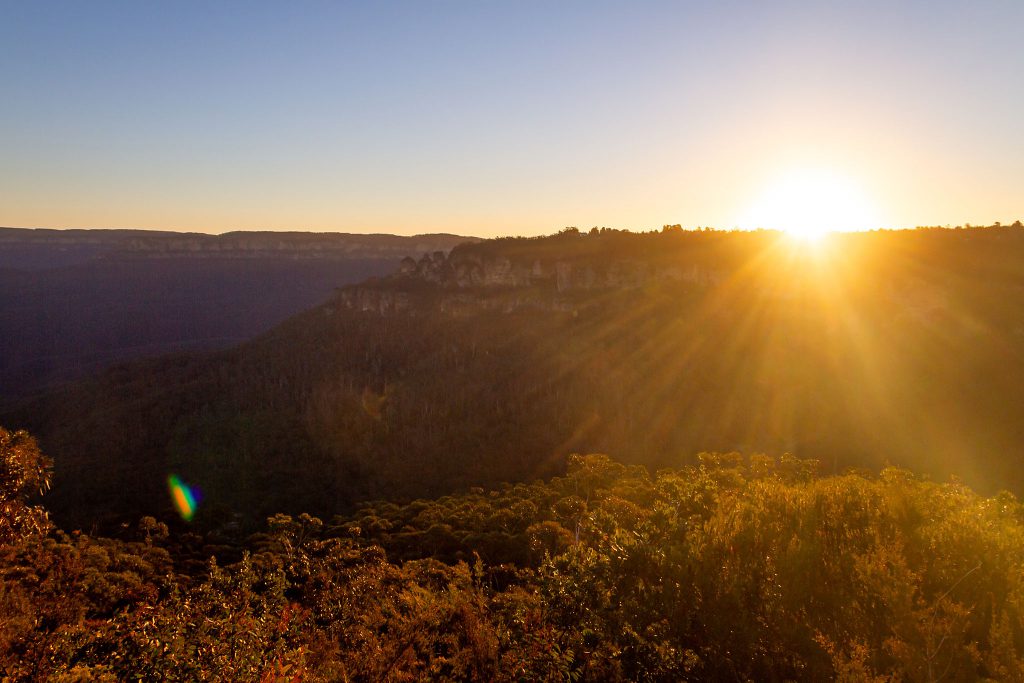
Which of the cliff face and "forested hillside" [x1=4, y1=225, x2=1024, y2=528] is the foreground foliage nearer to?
"forested hillside" [x1=4, y1=225, x2=1024, y2=528]

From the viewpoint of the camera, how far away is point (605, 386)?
68812mm

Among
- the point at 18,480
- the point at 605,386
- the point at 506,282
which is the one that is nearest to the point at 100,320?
the point at 506,282

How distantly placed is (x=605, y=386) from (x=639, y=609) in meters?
57.3

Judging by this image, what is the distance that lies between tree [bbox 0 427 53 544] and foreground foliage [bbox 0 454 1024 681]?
1298mm

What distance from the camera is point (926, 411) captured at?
55.6 metres

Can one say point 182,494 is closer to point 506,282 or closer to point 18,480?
point 18,480

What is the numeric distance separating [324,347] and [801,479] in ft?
276

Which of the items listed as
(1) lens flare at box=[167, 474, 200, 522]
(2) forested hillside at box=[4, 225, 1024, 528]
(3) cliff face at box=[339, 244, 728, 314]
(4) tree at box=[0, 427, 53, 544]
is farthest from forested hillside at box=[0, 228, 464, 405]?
(4) tree at box=[0, 427, 53, 544]

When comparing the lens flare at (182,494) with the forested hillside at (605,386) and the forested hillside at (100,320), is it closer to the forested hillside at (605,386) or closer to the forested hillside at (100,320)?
the forested hillside at (605,386)

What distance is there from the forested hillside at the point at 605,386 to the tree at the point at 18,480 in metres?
23.1

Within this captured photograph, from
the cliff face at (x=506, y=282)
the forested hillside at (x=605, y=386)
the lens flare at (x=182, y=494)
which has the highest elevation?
the cliff face at (x=506, y=282)

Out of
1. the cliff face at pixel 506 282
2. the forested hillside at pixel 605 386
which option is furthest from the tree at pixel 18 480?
the cliff face at pixel 506 282

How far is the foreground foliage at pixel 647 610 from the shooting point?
10297mm

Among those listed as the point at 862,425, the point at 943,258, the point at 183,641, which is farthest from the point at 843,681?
the point at 943,258
